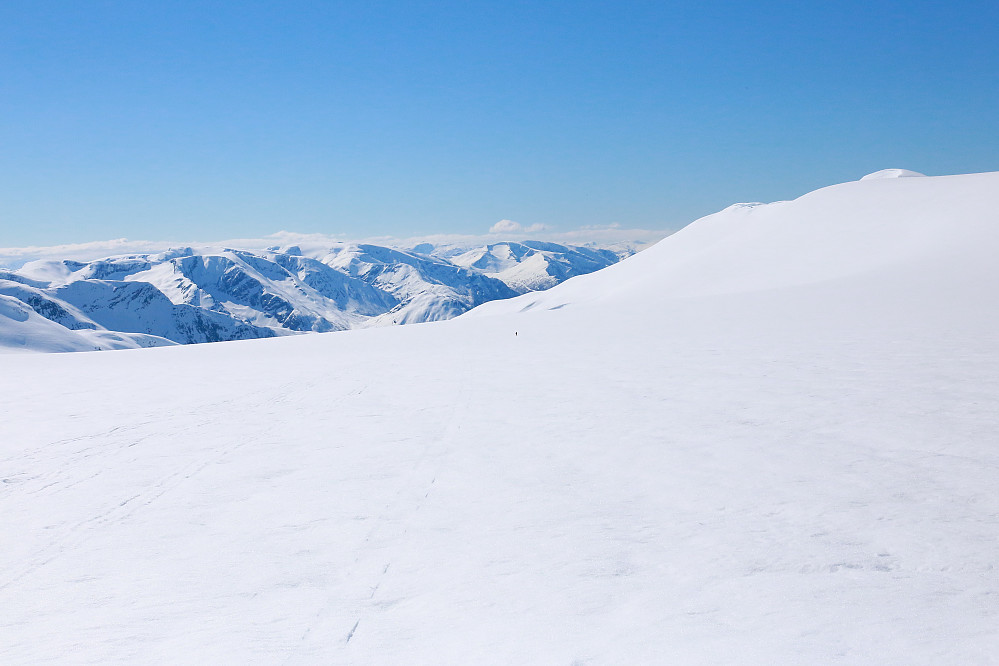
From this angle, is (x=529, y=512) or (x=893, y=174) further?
(x=893, y=174)

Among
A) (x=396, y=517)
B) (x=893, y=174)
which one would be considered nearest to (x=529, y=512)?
(x=396, y=517)

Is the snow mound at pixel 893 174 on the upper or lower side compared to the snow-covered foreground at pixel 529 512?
upper

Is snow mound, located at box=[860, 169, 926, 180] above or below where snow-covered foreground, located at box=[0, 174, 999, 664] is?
above

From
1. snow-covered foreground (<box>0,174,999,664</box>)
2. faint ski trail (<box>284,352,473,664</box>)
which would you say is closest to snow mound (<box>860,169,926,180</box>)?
snow-covered foreground (<box>0,174,999,664</box>)

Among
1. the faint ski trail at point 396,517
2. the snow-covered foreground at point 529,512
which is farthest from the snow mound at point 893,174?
the faint ski trail at point 396,517

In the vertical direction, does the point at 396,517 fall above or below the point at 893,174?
below

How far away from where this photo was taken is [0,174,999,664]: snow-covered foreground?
481 cm

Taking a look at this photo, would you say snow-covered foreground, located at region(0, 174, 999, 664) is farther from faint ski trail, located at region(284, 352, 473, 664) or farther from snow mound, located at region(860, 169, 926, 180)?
snow mound, located at region(860, 169, 926, 180)

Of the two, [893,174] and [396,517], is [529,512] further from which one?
[893,174]

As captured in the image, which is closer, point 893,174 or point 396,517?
point 396,517

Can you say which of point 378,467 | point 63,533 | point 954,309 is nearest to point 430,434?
point 378,467

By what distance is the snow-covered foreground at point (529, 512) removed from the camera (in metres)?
4.81

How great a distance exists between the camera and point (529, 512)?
709 centimetres

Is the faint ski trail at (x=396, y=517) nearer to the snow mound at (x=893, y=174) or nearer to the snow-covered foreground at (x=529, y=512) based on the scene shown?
the snow-covered foreground at (x=529, y=512)
